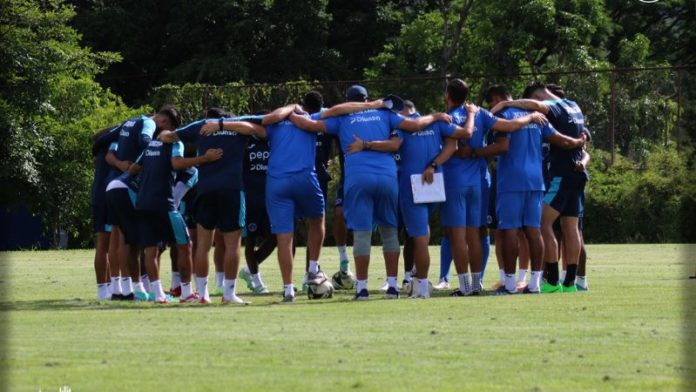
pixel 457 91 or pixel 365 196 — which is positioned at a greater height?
pixel 457 91

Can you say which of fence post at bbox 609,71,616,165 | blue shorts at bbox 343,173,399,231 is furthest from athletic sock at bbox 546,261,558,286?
fence post at bbox 609,71,616,165

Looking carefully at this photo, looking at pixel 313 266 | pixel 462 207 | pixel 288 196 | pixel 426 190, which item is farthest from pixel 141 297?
pixel 462 207

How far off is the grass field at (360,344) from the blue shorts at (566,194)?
3.57 feet

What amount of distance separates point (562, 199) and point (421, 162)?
6.21ft

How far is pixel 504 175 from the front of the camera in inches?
662

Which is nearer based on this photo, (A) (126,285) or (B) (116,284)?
(A) (126,285)

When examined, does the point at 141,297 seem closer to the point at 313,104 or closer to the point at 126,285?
the point at 126,285

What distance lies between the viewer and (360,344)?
1144 centimetres

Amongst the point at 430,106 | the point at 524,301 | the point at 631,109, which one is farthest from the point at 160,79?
the point at 524,301

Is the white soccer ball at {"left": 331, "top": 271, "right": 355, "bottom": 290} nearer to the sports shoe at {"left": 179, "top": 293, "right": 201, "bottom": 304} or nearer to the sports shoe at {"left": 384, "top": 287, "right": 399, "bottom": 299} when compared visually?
the sports shoe at {"left": 384, "top": 287, "right": 399, "bottom": 299}

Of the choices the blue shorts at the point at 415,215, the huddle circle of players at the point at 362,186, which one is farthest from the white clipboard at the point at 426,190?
the blue shorts at the point at 415,215

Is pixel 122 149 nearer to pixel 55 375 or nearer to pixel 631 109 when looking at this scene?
pixel 55 375

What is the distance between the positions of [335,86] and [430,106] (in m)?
3.97

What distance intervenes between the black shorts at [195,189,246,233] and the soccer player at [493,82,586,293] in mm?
3326
